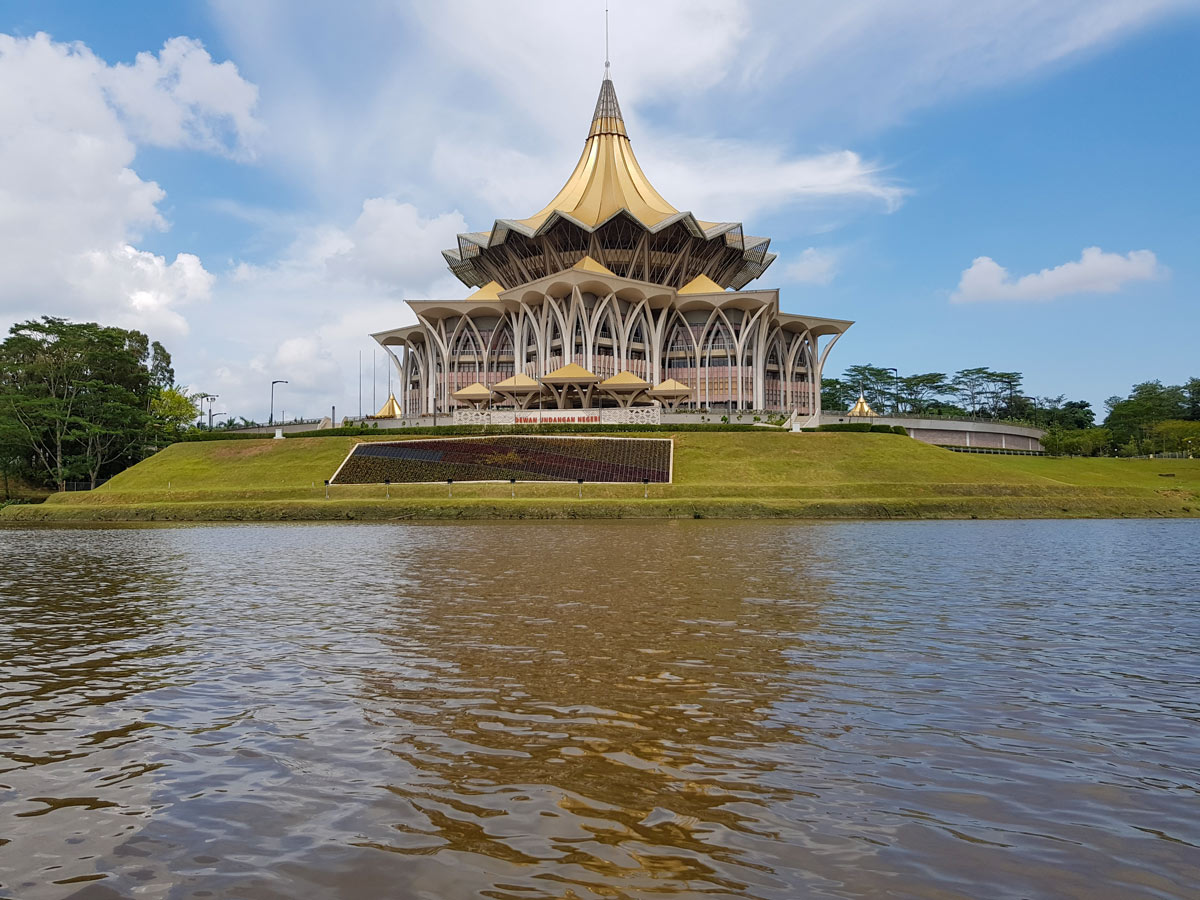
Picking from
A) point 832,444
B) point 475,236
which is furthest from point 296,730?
point 475,236

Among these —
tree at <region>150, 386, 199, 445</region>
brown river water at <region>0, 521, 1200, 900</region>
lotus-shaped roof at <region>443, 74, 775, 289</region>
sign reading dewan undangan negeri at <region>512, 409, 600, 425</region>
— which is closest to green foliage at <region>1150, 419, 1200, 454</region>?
lotus-shaped roof at <region>443, 74, 775, 289</region>

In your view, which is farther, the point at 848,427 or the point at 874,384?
the point at 874,384

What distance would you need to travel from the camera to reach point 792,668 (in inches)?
319

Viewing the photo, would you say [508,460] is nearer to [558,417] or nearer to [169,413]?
[558,417]

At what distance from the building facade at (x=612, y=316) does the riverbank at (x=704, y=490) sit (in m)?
19.6

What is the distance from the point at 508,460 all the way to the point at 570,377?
19461 millimetres

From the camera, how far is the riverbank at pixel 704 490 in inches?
1369

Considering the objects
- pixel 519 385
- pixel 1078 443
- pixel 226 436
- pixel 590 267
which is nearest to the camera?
pixel 226 436

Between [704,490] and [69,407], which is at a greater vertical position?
[69,407]

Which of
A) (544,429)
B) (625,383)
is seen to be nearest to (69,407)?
(544,429)

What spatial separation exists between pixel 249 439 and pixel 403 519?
29.0m

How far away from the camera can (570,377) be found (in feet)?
210

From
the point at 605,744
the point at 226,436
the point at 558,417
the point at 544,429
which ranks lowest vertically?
the point at 605,744

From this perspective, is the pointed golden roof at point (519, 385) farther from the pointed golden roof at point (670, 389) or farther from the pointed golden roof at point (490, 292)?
the pointed golden roof at point (490, 292)
